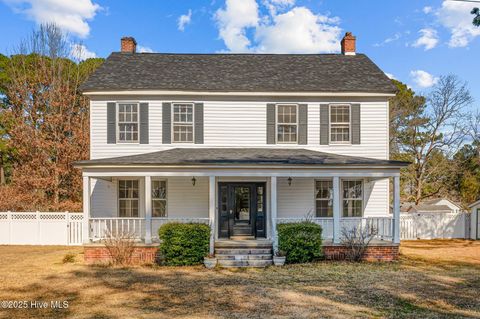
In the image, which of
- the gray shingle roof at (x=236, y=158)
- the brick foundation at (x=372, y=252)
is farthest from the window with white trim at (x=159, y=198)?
the brick foundation at (x=372, y=252)

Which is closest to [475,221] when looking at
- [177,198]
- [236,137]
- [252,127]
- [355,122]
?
[355,122]

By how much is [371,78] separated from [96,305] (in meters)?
13.1

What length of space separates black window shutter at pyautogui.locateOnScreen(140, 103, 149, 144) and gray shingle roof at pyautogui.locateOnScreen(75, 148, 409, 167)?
98 centimetres

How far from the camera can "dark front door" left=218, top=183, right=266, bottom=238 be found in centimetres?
1374

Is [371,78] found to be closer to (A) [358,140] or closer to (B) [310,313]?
(A) [358,140]

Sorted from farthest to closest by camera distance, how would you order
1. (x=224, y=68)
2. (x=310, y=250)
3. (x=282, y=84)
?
(x=224, y=68) → (x=282, y=84) → (x=310, y=250)

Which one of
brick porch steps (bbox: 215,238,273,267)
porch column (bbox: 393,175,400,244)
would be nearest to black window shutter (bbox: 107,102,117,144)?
brick porch steps (bbox: 215,238,273,267)

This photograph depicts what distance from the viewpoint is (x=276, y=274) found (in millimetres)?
10023

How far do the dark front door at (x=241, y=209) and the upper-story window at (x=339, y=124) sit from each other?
3.59 meters

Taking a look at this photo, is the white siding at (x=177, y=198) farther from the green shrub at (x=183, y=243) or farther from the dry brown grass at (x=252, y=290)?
the green shrub at (x=183, y=243)

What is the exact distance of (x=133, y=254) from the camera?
38.3ft

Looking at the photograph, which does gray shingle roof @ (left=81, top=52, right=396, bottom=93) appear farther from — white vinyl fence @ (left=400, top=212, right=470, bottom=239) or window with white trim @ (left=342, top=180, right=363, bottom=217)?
white vinyl fence @ (left=400, top=212, right=470, bottom=239)

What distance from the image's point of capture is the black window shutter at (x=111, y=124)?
46.3 ft

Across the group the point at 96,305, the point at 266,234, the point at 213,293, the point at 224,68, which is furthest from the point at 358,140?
the point at 96,305
